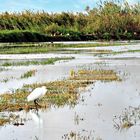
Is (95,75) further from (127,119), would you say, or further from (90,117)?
(127,119)

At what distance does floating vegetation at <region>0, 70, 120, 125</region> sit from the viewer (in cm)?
1184

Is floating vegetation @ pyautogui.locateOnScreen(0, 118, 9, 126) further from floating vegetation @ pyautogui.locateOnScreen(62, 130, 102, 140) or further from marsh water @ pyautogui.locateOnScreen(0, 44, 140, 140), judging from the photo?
floating vegetation @ pyautogui.locateOnScreen(62, 130, 102, 140)

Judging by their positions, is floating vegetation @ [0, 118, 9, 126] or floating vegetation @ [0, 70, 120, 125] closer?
floating vegetation @ [0, 118, 9, 126]

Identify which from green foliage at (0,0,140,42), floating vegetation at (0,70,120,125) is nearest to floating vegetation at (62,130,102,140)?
floating vegetation at (0,70,120,125)

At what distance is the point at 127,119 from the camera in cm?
1005

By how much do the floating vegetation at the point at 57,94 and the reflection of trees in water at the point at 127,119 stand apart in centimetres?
138

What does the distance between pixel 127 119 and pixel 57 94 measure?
3536 millimetres

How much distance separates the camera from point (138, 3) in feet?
221

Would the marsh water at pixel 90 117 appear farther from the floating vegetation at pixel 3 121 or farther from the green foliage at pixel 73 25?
the green foliage at pixel 73 25

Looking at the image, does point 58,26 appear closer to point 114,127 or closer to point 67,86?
point 67,86

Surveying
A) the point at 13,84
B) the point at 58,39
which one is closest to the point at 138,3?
the point at 58,39

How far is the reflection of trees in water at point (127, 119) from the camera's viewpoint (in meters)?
9.51

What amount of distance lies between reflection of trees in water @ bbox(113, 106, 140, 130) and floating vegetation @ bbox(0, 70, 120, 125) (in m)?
1.38

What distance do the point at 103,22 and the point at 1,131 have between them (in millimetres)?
47038
